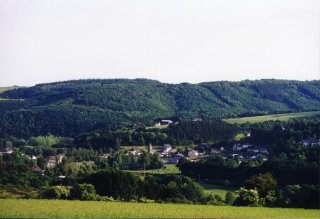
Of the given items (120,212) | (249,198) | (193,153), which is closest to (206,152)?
(193,153)

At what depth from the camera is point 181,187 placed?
245ft

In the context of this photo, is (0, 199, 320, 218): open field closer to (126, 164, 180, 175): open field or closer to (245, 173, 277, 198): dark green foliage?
(245, 173, 277, 198): dark green foliage

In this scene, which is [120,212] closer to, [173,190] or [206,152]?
[173,190]

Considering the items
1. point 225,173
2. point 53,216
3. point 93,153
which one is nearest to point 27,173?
point 225,173

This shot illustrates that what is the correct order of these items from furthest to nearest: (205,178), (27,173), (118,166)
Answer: (118,166), (205,178), (27,173)

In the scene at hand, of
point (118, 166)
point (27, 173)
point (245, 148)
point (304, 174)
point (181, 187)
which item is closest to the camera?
point (181, 187)

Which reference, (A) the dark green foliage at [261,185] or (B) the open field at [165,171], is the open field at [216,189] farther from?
(A) the dark green foliage at [261,185]

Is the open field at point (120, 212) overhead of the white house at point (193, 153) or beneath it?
overhead

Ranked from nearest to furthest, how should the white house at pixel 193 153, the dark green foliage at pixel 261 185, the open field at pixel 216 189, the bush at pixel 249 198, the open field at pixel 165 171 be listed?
the bush at pixel 249 198 < the dark green foliage at pixel 261 185 < the open field at pixel 216 189 < the open field at pixel 165 171 < the white house at pixel 193 153

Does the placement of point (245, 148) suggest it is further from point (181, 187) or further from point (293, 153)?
point (181, 187)

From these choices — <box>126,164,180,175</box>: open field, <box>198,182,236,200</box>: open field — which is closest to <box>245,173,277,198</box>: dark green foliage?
<box>198,182,236,200</box>: open field

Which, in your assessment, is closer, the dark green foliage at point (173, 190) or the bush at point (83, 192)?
the bush at point (83, 192)

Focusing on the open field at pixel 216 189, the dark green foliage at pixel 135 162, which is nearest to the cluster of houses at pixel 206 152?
the dark green foliage at pixel 135 162

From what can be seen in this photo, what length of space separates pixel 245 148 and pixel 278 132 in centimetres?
834
